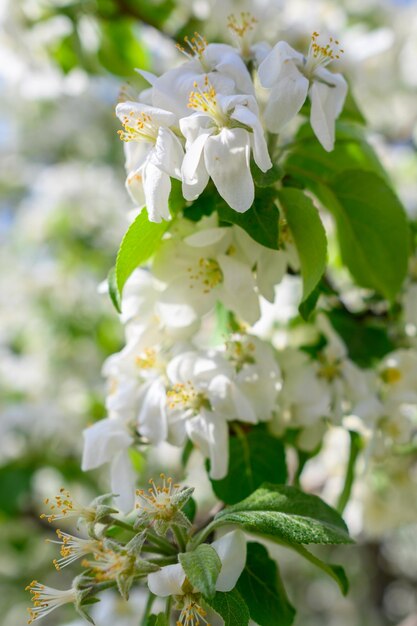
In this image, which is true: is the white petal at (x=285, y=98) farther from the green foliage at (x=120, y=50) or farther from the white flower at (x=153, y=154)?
the green foliage at (x=120, y=50)

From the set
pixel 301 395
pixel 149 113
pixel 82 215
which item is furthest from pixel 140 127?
pixel 82 215

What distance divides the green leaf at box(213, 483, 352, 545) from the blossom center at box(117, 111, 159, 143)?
41cm

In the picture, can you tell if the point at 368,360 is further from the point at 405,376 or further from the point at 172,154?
the point at 172,154

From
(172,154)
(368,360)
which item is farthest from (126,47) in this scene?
(172,154)

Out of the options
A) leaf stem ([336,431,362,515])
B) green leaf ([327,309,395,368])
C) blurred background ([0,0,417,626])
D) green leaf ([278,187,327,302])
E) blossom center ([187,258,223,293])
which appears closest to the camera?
green leaf ([278,187,327,302])

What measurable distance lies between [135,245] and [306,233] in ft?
0.66

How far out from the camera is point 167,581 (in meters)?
0.74

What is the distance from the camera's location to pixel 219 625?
3033 millimetres

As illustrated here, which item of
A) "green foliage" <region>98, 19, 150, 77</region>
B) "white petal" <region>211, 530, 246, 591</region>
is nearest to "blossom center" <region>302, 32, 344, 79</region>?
"white petal" <region>211, 530, 246, 591</region>

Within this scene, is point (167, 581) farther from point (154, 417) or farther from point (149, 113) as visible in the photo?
point (149, 113)

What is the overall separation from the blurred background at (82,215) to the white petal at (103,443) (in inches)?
17.2

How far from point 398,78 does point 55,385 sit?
158 cm

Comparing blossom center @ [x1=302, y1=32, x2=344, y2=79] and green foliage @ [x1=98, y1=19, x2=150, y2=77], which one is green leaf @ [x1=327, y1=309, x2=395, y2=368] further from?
green foliage @ [x1=98, y1=19, x2=150, y2=77]

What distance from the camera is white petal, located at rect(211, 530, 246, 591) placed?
2.53ft
